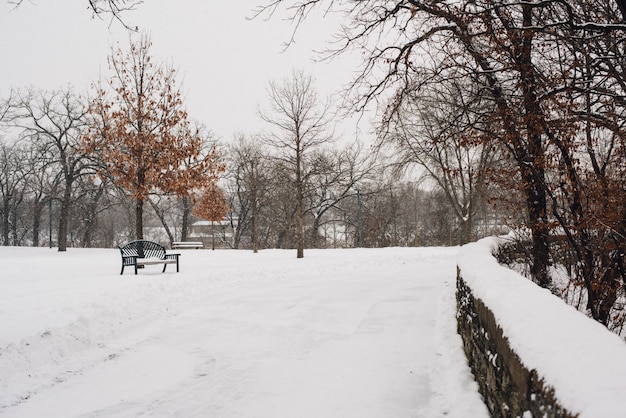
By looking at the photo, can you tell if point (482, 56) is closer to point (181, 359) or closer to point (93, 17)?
point (93, 17)

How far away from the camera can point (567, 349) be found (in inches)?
86.7

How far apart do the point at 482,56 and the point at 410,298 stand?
486 centimetres

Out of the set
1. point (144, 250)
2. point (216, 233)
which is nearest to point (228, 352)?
point (144, 250)

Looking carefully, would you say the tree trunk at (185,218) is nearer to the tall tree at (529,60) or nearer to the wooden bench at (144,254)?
the wooden bench at (144,254)

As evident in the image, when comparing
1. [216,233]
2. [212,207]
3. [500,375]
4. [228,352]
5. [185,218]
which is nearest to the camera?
[500,375]

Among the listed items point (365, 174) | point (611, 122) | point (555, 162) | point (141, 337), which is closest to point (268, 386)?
point (141, 337)

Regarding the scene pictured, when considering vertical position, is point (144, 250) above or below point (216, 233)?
below

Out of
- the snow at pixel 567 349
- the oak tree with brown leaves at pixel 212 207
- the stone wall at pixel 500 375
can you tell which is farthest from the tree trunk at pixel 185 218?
the snow at pixel 567 349

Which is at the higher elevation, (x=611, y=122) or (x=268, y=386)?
(x=611, y=122)

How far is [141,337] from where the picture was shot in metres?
6.59

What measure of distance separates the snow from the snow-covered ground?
1.11 metres

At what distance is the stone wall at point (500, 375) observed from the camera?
6.99 ft

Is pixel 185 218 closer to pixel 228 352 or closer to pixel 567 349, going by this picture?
pixel 228 352

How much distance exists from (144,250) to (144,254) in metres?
0.12
